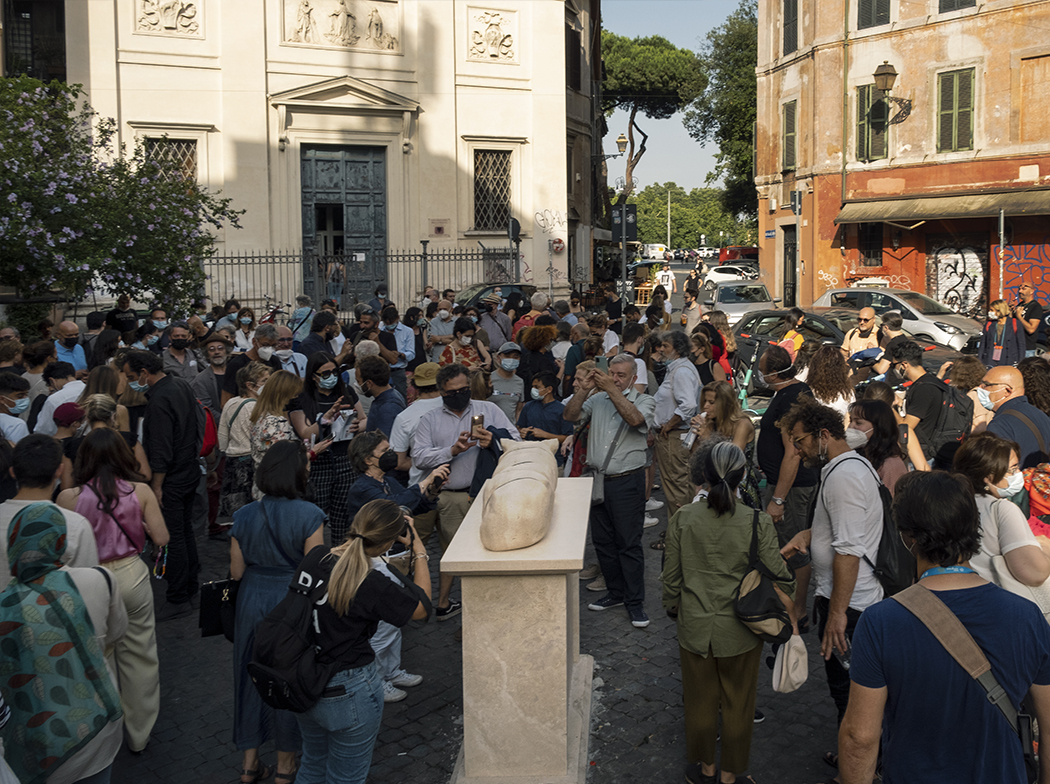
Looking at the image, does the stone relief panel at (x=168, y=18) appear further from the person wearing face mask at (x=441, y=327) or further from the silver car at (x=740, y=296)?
the silver car at (x=740, y=296)

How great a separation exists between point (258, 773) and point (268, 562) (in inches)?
45.3

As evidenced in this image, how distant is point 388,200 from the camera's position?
25.0 m

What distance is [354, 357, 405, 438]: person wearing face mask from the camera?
7219mm

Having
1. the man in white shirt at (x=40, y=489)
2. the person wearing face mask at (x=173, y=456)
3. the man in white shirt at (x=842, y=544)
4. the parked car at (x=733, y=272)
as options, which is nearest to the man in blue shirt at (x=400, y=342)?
the person wearing face mask at (x=173, y=456)

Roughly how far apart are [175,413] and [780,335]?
11.4 meters

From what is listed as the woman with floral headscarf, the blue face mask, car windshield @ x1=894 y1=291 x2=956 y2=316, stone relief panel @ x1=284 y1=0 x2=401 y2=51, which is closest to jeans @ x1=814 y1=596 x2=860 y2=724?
the woman with floral headscarf

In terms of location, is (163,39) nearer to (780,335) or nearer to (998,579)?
(780,335)

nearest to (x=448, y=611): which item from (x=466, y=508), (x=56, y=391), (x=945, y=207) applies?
(x=466, y=508)

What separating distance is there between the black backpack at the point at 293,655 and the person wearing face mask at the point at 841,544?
7.86ft

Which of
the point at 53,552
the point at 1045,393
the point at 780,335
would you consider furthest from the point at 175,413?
the point at 780,335

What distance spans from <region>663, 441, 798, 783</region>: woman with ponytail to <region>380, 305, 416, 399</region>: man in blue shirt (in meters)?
7.72

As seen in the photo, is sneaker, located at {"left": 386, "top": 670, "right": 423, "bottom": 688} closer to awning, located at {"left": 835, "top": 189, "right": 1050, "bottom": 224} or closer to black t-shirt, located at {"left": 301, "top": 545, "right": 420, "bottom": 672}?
black t-shirt, located at {"left": 301, "top": 545, "right": 420, "bottom": 672}

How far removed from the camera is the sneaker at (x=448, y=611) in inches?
275

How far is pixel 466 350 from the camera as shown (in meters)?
11.2
